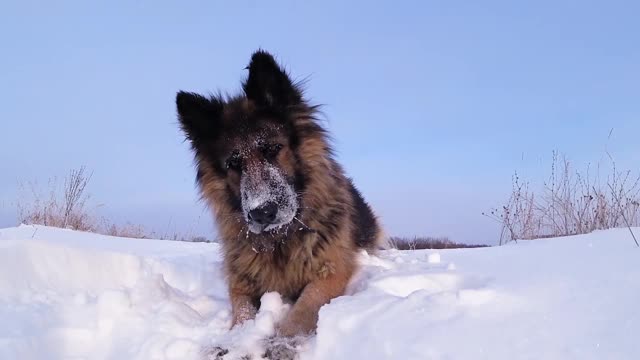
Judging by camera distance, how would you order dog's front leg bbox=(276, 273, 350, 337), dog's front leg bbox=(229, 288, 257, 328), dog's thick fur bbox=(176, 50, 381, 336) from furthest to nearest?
dog's thick fur bbox=(176, 50, 381, 336) → dog's front leg bbox=(229, 288, 257, 328) → dog's front leg bbox=(276, 273, 350, 337)

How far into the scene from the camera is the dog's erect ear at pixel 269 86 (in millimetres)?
3713

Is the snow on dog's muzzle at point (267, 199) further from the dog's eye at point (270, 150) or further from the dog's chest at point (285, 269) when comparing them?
the dog's chest at point (285, 269)

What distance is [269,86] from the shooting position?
12.5ft

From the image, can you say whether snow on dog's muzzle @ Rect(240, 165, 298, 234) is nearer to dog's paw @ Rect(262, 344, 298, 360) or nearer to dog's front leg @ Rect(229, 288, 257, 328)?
dog's front leg @ Rect(229, 288, 257, 328)

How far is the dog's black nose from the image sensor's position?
3105 mm

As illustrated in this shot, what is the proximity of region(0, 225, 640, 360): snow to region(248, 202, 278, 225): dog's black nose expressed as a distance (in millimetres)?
502

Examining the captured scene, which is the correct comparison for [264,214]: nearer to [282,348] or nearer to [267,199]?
[267,199]

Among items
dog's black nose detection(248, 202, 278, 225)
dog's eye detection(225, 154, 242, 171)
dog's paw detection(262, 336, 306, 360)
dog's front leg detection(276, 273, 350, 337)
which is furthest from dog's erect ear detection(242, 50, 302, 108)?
dog's paw detection(262, 336, 306, 360)

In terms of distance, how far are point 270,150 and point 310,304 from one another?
1.18 m

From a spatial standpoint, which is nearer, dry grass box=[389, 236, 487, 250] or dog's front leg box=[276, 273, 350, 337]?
dog's front leg box=[276, 273, 350, 337]

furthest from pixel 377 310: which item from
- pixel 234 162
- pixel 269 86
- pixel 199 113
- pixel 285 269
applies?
pixel 199 113

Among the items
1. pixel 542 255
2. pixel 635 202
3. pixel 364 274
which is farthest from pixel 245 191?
pixel 635 202

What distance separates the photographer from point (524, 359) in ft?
5.39

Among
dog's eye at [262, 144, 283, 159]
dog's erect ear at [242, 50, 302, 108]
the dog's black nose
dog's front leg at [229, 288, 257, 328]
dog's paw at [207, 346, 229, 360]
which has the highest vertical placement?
dog's erect ear at [242, 50, 302, 108]
